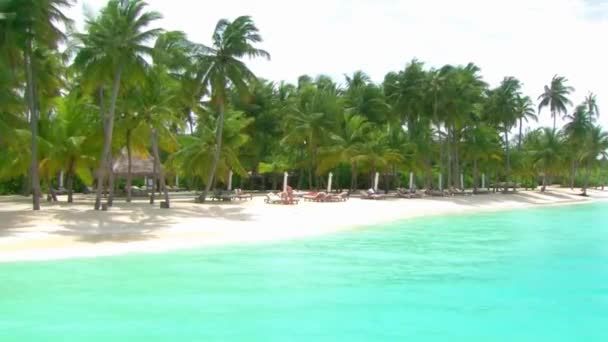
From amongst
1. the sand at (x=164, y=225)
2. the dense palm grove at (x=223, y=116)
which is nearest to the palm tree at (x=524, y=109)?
the dense palm grove at (x=223, y=116)

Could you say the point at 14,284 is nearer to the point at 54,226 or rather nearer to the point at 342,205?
the point at 54,226

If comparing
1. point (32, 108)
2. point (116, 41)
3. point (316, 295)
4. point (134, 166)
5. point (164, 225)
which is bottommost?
point (316, 295)

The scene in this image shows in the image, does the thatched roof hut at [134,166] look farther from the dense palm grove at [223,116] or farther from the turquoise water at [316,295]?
the turquoise water at [316,295]

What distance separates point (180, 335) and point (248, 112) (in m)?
38.3

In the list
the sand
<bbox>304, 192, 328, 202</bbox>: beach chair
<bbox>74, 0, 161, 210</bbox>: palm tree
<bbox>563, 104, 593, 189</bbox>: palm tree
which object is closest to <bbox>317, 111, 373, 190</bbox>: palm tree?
the sand

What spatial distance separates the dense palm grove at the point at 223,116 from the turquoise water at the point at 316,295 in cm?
946

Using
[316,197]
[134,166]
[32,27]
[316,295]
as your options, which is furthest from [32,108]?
[316,197]

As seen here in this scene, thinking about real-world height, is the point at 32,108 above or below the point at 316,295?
above

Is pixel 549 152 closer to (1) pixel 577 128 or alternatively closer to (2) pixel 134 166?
(1) pixel 577 128

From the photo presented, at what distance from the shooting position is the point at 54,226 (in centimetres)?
1950

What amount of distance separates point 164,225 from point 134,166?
599 inches

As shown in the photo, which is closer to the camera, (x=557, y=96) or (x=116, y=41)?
(x=116, y=41)

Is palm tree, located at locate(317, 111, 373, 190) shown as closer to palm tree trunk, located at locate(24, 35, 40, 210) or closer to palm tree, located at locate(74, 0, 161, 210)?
palm tree, located at locate(74, 0, 161, 210)

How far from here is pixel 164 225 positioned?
21.3 meters
